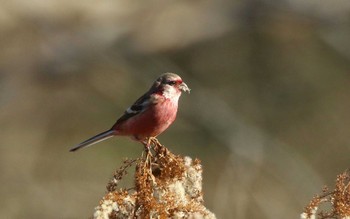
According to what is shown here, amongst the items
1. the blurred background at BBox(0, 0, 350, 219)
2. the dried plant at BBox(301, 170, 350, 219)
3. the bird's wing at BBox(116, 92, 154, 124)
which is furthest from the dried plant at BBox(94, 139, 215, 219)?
the blurred background at BBox(0, 0, 350, 219)

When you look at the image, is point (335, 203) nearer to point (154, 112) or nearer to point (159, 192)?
point (159, 192)

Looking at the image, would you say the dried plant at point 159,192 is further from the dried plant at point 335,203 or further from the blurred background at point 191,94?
the blurred background at point 191,94

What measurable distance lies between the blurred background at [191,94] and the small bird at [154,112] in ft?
21.1

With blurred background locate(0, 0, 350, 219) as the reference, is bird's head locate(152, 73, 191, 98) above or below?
below

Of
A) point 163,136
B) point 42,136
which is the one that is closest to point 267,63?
point 163,136

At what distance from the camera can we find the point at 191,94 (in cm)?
1193

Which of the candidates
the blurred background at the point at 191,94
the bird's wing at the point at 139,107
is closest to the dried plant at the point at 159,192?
the bird's wing at the point at 139,107

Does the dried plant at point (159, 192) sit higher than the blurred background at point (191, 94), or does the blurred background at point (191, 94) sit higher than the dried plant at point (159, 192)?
Result: the blurred background at point (191, 94)

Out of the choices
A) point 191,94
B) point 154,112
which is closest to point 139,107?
point 154,112

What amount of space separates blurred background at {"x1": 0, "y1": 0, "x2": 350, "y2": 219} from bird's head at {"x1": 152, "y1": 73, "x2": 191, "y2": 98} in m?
6.46

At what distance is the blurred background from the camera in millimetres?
11547

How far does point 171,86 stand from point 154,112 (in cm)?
16

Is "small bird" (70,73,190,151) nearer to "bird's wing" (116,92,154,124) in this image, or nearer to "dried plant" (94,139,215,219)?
"bird's wing" (116,92,154,124)

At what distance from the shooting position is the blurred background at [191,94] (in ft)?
37.9
